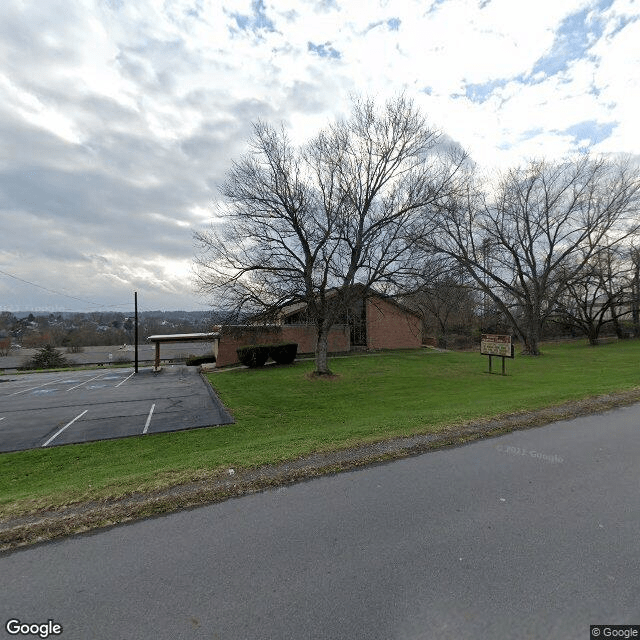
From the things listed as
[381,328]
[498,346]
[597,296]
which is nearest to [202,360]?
[381,328]

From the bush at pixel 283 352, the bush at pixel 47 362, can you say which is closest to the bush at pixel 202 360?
the bush at pixel 283 352

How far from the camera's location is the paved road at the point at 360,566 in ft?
6.94

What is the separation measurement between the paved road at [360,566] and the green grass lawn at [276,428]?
121 centimetres

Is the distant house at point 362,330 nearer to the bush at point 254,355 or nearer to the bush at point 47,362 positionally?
the bush at point 254,355

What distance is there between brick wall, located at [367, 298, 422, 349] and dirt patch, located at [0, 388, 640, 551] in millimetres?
27373

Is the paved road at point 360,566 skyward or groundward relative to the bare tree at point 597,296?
groundward

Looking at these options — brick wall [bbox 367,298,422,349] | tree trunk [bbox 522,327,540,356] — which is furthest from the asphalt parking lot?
tree trunk [bbox 522,327,540,356]

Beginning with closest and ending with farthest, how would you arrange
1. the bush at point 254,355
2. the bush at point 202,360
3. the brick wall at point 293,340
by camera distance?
the bush at point 254,355
the brick wall at point 293,340
the bush at point 202,360

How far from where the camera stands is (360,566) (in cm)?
259

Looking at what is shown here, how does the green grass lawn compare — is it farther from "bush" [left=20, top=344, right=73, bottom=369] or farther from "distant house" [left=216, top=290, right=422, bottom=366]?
"bush" [left=20, top=344, right=73, bottom=369]

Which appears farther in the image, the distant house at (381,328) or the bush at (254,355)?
the distant house at (381,328)

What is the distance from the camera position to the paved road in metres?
2.12

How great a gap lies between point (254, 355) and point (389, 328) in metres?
14.6

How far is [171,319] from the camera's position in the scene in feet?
150
